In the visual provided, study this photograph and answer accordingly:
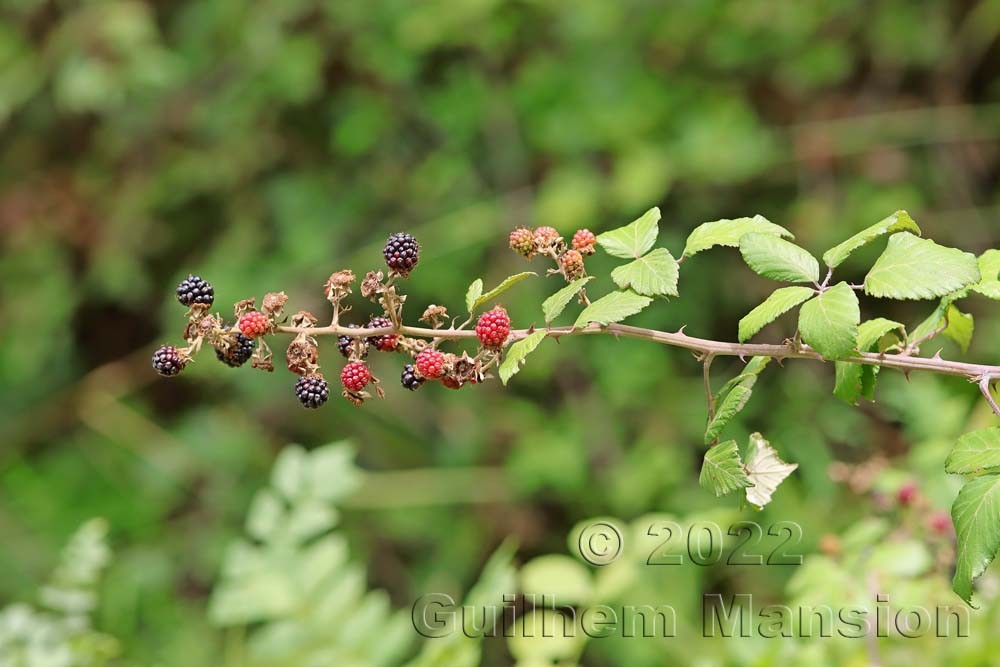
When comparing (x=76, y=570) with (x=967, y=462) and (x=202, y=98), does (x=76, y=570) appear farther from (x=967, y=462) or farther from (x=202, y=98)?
(x=202, y=98)

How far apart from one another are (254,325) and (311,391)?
3.1 inches

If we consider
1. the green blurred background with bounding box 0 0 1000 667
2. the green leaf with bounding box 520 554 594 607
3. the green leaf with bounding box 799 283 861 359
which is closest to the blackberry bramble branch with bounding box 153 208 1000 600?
the green leaf with bounding box 799 283 861 359

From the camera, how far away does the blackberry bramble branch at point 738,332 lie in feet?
2.38

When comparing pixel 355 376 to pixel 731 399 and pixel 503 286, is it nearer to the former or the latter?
pixel 503 286

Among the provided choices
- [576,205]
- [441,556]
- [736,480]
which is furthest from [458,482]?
[736,480]

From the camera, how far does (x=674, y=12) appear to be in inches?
96.7

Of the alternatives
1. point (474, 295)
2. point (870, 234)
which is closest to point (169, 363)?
point (474, 295)

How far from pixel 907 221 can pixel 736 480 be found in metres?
0.25

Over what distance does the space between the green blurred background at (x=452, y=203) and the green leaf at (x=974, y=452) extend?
1509 millimetres

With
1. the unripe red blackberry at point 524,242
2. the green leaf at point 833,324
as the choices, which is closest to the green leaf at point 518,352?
the unripe red blackberry at point 524,242

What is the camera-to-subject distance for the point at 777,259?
2.56 feet

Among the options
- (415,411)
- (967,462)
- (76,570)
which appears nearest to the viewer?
(967,462)

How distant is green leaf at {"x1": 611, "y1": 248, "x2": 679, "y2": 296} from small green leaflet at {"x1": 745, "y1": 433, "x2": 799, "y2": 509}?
17 centimetres

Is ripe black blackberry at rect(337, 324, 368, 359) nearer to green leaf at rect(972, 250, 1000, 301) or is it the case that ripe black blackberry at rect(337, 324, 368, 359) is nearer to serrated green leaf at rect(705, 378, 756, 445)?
serrated green leaf at rect(705, 378, 756, 445)
